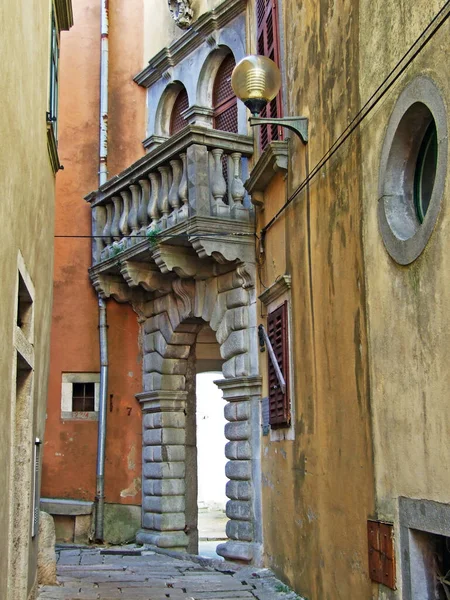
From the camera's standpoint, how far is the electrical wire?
5.24 meters

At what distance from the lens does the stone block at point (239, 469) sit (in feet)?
34.3

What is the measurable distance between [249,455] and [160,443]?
245 centimetres

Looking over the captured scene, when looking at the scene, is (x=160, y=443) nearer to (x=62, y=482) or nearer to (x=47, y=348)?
(x=62, y=482)

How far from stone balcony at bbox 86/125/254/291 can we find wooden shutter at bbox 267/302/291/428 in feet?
4.47

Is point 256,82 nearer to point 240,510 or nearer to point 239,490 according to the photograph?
point 239,490

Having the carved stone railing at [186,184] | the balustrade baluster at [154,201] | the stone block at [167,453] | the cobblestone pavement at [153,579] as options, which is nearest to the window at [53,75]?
the carved stone railing at [186,184]

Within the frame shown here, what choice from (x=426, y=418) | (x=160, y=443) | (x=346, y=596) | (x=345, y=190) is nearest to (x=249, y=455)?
(x=160, y=443)

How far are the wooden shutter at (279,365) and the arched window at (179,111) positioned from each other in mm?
4738

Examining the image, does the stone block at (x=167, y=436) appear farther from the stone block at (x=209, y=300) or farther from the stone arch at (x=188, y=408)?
the stone block at (x=209, y=300)

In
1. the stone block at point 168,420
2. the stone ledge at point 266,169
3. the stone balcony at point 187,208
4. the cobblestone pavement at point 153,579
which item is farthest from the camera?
the stone block at point 168,420

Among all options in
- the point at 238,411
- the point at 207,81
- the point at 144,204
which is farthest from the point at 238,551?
the point at 207,81

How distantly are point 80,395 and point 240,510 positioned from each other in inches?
152

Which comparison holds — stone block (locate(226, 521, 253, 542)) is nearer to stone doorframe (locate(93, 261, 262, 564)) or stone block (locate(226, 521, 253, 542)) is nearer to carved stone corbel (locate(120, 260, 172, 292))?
stone doorframe (locate(93, 261, 262, 564))

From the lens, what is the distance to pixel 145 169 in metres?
11.7
